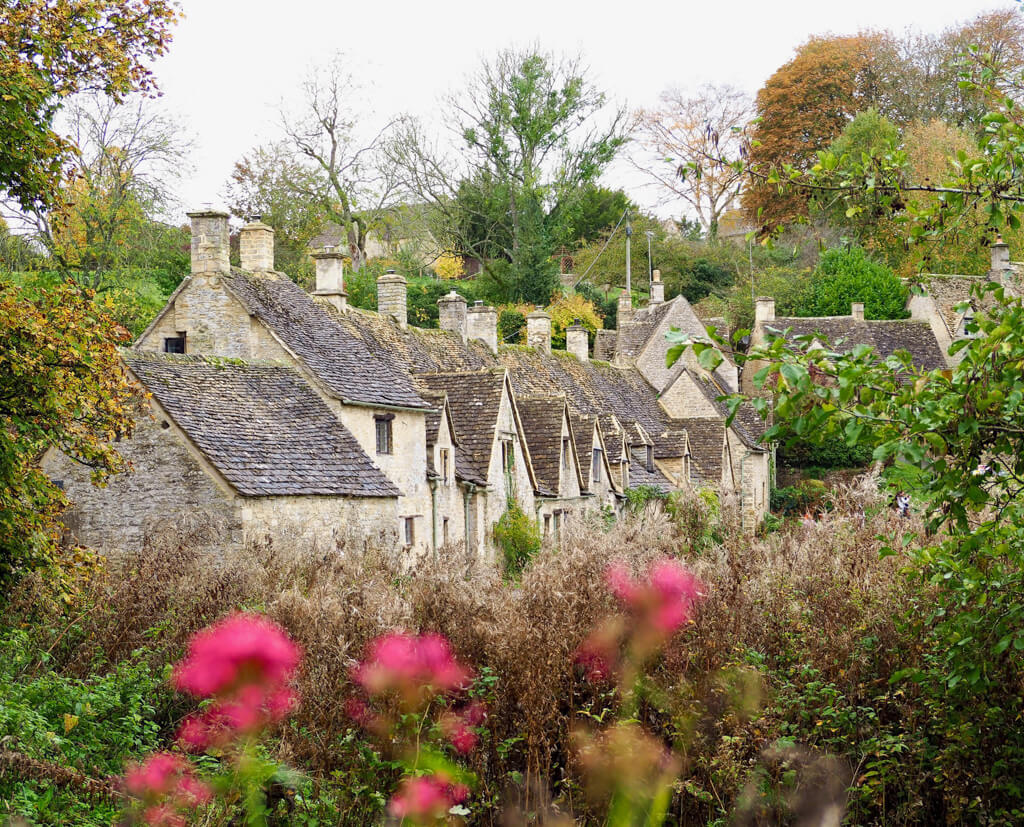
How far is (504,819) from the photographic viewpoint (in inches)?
326

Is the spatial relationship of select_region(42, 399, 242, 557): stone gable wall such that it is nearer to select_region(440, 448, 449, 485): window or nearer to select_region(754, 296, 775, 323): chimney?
select_region(440, 448, 449, 485): window

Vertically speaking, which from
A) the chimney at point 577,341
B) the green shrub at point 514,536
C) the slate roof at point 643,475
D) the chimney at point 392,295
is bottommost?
the green shrub at point 514,536

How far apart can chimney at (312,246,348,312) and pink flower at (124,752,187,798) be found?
2488 cm

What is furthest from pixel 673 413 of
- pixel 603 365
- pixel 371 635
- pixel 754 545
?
pixel 371 635

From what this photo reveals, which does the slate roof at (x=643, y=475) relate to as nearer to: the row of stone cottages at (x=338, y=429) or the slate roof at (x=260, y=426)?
the row of stone cottages at (x=338, y=429)

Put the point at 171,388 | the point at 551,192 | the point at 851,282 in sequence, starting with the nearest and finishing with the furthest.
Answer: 1. the point at 171,388
2. the point at 551,192
3. the point at 851,282

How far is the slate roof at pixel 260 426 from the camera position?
2119 cm

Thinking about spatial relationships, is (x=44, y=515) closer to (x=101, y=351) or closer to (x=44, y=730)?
(x=101, y=351)

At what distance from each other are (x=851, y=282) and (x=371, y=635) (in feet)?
185

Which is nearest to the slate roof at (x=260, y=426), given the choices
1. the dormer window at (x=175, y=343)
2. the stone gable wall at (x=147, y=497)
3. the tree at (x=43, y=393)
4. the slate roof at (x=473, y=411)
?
the stone gable wall at (x=147, y=497)

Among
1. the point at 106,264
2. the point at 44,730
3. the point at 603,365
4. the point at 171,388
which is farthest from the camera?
the point at 603,365

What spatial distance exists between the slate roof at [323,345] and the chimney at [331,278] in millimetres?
2558

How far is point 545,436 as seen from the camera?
3372 cm

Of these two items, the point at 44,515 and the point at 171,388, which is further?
the point at 171,388
